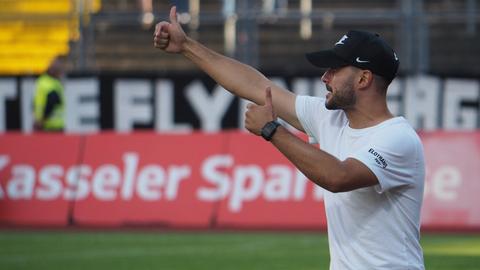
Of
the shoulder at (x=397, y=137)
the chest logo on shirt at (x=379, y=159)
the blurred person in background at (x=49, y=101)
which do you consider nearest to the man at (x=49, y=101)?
the blurred person in background at (x=49, y=101)

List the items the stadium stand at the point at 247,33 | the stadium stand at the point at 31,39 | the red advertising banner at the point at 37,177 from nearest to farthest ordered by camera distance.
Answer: the red advertising banner at the point at 37,177 → the stadium stand at the point at 247,33 → the stadium stand at the point at 31,39

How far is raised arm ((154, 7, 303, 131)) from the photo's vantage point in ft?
20.5

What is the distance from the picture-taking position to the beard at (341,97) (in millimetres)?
5527

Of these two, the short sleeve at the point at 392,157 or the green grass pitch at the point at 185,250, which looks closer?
the short sleeve at the point at 392,157

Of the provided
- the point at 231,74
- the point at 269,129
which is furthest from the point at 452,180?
the point at 269,129

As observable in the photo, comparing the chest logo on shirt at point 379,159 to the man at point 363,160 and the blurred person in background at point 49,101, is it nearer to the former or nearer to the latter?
the man at point 363,160

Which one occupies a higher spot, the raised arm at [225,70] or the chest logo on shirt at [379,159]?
the raised arm at [225,70]

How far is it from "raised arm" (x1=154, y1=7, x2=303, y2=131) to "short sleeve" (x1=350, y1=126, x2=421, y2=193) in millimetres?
843

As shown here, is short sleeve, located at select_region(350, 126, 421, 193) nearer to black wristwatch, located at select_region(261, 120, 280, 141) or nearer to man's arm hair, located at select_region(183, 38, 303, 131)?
black wristwatch, located at select_region(261, 120, 280, 141)

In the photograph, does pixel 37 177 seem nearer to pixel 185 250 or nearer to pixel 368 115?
pixel 185 250

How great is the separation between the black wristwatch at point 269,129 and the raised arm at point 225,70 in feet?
2.80

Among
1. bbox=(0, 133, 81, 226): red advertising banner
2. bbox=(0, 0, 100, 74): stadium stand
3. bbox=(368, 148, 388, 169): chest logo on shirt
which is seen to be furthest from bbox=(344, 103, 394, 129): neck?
bbox=(0, 0, 100, 74): stadium stand

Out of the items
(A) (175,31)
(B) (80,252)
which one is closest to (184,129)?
(B) (80,252)

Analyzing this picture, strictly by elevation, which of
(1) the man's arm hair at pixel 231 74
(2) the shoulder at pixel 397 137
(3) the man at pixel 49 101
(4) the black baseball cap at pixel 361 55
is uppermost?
(4) the black baseball cap at pixel 361 55
